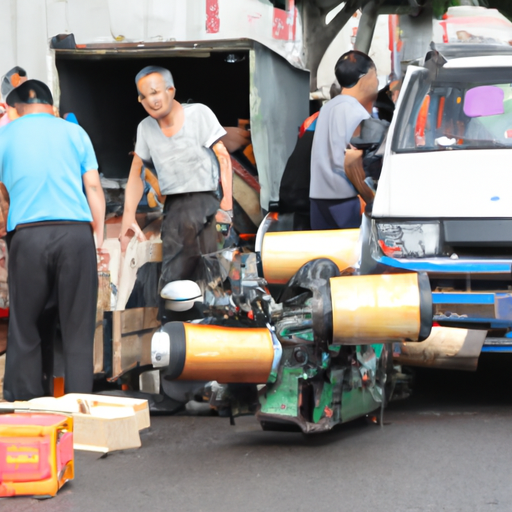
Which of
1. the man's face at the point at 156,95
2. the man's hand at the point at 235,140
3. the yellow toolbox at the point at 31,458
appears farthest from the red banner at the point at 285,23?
the yellow toolbox at the point at 31,458

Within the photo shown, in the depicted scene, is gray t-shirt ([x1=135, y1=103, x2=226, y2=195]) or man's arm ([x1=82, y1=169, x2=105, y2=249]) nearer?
man's arm ([x1=82, y1=169, x2=105, y2=249])

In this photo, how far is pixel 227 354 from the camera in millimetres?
5090

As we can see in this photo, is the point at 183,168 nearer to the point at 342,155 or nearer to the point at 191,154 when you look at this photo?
the point at 191,154

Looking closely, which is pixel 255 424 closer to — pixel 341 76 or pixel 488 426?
pixel 488 426

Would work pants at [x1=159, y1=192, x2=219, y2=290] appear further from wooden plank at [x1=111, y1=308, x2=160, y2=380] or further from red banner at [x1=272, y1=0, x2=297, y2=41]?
red banner at [x1=272, y1=0, x2=297, y2=41]

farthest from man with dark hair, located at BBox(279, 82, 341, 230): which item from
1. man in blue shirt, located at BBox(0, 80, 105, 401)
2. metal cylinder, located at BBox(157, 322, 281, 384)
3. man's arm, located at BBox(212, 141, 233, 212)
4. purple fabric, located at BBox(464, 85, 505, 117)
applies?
metal cylinder, located at BBox(157, 322, 281, 384)

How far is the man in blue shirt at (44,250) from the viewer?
591 cm


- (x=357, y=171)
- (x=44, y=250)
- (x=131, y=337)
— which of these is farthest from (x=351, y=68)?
(x=44, y=250)

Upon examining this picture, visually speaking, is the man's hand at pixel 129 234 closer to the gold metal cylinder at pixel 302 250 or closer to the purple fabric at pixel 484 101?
the gold metal cylinder at pixel 302 250

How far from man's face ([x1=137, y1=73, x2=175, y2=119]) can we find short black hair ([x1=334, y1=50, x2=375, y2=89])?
4.17 ft

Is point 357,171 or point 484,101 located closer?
point 484,101

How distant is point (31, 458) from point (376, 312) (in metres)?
1.74

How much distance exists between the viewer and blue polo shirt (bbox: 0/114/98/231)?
592cm

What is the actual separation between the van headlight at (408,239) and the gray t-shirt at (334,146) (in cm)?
131
